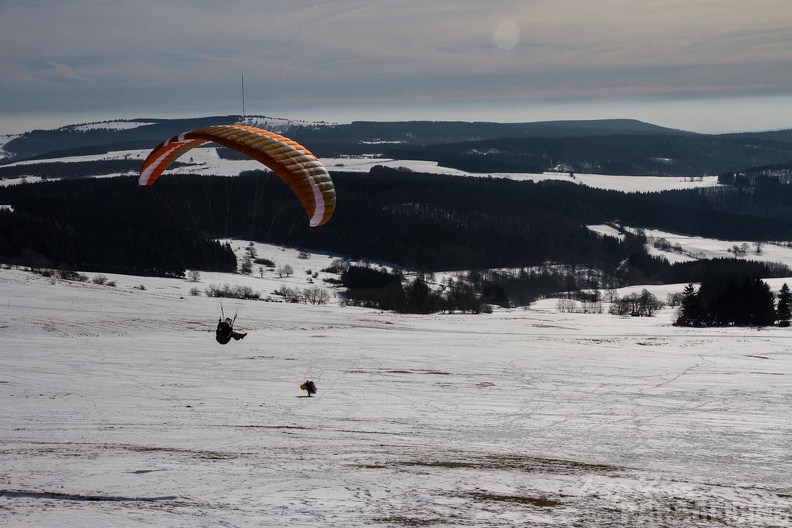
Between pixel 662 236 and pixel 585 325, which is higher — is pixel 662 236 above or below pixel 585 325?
above

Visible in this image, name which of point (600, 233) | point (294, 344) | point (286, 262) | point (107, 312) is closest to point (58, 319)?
point (107, 312)

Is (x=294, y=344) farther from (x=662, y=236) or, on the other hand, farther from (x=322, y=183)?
(x=662, y=236)

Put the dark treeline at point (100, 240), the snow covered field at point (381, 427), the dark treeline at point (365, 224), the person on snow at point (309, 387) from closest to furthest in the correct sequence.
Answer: the snow covered field at point (381, 427) → the person on snow at point (309, 387) → the dark treeline at point (100, 240) → the dark treeline at point (365, 224)

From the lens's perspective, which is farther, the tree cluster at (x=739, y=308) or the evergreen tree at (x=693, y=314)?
the evergreen tree at (x=693, y=314)

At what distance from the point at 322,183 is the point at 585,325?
1347 inches

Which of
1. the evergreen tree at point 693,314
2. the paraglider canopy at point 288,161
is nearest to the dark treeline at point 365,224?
the evergreen tree at point 693,314

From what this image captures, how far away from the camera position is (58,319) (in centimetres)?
3638

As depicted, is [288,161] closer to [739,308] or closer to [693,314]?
[693,314]

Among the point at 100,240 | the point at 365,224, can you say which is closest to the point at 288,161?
the point at 100,240

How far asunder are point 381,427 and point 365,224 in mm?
113915

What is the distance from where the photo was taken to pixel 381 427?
18.3 m

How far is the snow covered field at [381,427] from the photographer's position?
37.3ft

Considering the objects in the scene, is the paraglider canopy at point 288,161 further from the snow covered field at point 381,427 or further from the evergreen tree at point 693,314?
the evergreen tree at point 693,314

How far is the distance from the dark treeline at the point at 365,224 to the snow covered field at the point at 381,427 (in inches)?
1990
